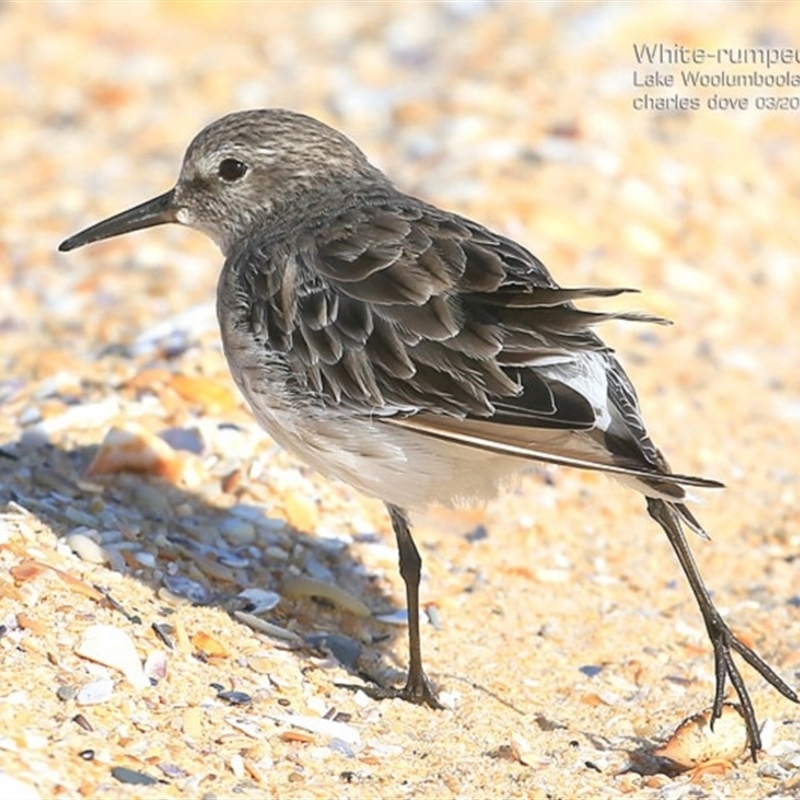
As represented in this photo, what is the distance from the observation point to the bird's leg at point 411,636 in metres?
5.53

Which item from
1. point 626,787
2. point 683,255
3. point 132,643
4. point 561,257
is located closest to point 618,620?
point 626,787

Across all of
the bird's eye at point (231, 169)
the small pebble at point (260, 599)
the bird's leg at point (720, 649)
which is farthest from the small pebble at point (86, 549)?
the bird's leg at point (720, 649)

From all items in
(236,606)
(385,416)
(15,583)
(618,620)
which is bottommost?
(618,620)

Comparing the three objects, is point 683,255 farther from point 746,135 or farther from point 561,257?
point 746,135

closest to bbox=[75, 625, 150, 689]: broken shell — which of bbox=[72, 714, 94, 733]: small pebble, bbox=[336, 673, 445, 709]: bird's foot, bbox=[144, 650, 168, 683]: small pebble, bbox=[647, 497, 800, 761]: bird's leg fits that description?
bbox=[144, 650, 168, 683]: small pebble

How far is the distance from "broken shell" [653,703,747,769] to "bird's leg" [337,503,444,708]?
84 centimetres

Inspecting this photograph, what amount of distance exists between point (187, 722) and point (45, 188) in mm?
6205

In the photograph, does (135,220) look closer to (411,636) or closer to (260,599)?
(260,599)

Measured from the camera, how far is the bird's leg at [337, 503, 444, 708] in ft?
18.1

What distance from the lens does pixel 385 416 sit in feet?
17.3

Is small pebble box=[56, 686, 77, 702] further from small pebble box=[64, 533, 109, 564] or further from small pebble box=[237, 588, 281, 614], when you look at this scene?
small pebble box=[237, 588, 281, 614]

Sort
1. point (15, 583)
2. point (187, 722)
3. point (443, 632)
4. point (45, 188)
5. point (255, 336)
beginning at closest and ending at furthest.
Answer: point (187, 722) < point (15, 583) < point (255, 336) < point (443, 632) < point (45, 188)

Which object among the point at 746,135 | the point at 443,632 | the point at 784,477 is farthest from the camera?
the point at 746,135

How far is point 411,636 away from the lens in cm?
561
